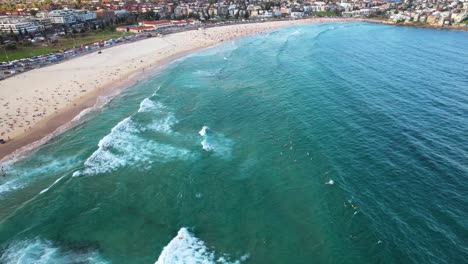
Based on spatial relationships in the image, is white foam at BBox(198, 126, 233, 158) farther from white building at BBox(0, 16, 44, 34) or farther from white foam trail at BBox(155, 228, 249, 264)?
white building at BBox(0, 16, 44, 34)

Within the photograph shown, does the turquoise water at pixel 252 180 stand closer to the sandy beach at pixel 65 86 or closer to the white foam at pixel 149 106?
the white foam at pixel 149 106

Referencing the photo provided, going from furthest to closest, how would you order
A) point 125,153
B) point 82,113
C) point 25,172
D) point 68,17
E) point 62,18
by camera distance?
1. point 68,17
2. point 62,18
3. point 82,113
4. point 125,153
5. point 25,172

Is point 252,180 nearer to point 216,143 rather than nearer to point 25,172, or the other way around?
point 216,143

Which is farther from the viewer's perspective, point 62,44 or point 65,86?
point 62,44

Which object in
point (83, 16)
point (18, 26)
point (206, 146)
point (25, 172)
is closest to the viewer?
point (25, 172)

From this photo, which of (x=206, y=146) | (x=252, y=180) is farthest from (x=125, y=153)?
(x=252, y=180)

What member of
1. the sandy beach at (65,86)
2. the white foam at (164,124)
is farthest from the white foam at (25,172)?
the white foam at (164,124)
